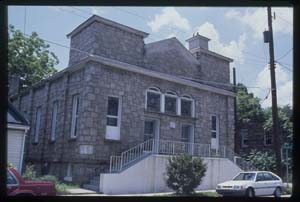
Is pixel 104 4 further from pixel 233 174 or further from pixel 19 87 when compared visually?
pixel 19 87

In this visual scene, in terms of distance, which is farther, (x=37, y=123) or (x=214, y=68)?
(x=214, y=68)

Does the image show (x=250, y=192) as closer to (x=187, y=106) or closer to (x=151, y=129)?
(x=151, y=129)

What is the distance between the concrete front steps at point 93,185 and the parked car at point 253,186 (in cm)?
276

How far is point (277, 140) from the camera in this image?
867cm

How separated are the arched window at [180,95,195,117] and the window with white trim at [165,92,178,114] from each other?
9.6 inches

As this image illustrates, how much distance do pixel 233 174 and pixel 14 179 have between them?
583 cm

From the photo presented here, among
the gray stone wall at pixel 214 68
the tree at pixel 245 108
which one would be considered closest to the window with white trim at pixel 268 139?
the tree at pixel 245 108

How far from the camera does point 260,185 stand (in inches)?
276

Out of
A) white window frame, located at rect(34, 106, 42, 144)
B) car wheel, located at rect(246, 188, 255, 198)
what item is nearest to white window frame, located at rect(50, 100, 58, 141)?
white window frame, located at rect(34, 106, 42, 144)

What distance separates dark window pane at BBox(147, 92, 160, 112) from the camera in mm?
9273

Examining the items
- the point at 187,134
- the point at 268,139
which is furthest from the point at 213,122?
the point at 268,139

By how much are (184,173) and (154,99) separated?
2.55 metres

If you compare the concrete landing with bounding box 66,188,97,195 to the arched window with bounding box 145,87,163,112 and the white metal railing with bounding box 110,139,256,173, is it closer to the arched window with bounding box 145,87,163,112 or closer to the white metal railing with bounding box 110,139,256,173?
the white metal railing with bounding box 110,139,256,173

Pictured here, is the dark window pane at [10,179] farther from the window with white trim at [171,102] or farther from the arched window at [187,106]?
the arched window at [187,106]
